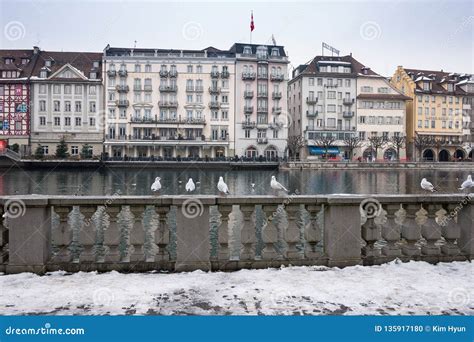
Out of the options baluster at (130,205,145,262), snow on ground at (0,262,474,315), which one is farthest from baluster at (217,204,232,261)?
baluster at (130,205,145,262)

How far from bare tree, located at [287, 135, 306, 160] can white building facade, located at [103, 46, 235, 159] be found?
1217 centimetres

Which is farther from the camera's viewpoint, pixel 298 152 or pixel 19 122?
pixel 298 152

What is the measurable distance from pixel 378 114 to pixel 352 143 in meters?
9.42

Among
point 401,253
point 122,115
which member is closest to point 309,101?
point 122,115

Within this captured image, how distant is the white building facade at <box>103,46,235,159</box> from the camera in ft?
269

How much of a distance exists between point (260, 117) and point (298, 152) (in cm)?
1062

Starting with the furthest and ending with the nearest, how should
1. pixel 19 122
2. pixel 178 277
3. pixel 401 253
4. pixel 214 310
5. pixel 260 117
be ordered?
1. pixel 260 117
2. pixel 19 122
3. pixel 401 253
4. pixel 178 277
5. pixel 214 310

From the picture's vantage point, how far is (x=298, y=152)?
292ft

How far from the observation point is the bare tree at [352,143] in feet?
283

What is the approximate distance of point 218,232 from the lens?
20.9ft

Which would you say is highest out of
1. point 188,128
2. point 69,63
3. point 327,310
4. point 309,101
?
point 69,63

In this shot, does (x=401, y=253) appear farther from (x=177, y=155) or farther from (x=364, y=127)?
(x=364, y=127)

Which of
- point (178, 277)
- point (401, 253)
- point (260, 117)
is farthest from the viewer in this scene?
point (260, 117)

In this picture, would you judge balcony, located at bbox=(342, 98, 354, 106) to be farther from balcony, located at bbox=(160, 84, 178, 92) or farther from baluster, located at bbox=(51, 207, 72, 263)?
baluster, located at bbox=(51, 207, 72, 263)
